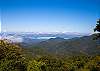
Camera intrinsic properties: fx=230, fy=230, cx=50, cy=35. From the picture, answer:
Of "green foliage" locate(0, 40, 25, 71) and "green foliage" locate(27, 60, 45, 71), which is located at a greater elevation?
"green foliage" locate(0, 40, 25, 71)

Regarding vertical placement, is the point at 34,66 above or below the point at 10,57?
below

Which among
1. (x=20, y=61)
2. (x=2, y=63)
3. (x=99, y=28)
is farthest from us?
(x=20, y=61)

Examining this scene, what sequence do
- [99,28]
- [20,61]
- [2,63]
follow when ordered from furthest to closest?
[20,61] < [2,63] < [99,28]

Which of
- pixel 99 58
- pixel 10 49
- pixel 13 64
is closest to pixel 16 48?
pixel 10 49

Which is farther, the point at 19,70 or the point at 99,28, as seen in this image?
the point at 19,70

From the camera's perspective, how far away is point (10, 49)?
3497 cm

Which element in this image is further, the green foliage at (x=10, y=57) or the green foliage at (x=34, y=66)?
the green foliage at (x=34, y=66)

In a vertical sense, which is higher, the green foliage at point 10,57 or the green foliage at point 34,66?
the green foliage at point 10,57

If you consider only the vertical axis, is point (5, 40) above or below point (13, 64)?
above

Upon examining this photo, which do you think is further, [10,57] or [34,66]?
[10,57]

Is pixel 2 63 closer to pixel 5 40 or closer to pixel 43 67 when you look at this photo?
pixel 5 40

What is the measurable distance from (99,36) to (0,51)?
51.2ft

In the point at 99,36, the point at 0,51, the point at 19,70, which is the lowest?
the point at 19,70

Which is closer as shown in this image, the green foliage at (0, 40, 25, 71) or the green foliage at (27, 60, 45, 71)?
the green foliage at (0, 40, 25, 71)
